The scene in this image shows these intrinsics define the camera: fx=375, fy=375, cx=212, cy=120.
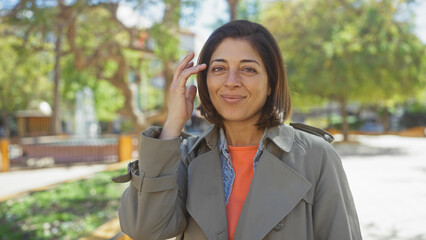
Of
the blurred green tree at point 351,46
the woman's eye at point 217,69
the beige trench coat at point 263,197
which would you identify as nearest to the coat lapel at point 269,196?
the beige trench coat at point 263,197

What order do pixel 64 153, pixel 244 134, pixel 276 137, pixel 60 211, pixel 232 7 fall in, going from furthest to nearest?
pixel 64 153
pixel 232 7
pixel 60 211
pixel 244 134
pixel 276 137

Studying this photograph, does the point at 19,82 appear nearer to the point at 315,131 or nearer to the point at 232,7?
the point at 232,7

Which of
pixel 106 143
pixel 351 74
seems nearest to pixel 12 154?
pixel 106 143

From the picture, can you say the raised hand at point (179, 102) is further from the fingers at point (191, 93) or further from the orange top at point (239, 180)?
the orange top at point (239, 180)

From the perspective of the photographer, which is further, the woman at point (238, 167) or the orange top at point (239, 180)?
the orange top at point (239, 180)

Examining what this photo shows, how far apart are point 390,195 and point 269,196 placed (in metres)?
7.08

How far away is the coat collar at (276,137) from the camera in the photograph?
160cm

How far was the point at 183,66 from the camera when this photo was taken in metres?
1.74

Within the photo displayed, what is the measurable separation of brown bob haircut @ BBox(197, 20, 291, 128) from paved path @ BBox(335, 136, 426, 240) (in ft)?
13.1

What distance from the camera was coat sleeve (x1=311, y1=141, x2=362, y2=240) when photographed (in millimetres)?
1466

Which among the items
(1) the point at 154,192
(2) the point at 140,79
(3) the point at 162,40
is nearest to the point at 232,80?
(1) the point at 154,192

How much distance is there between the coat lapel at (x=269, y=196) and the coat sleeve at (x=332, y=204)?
0.27 ft

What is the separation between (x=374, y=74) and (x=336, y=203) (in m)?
16.4

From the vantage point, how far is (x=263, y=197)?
152 centimetres
